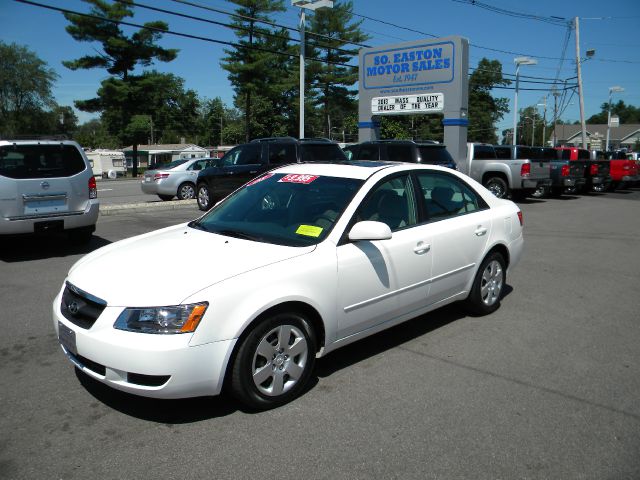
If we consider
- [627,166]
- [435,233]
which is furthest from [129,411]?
[627,166]

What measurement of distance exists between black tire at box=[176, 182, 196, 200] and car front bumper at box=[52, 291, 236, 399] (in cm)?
1463

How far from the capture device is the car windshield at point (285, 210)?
4.05m

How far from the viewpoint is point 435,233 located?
15.4 feet

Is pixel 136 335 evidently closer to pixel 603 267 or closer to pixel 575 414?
pixel 575 414

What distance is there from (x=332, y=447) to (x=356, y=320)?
1.11 m

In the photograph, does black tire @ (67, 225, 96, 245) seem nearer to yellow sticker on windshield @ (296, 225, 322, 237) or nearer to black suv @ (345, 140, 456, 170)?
yellow sticker on windshield @ (296, 225, 322, 237)

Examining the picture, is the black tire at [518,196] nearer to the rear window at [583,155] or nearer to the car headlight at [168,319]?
the rear window at [583,155]

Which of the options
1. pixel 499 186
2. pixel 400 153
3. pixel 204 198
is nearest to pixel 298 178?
pixel 400 153

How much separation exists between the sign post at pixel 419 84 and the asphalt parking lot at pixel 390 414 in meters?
15.4

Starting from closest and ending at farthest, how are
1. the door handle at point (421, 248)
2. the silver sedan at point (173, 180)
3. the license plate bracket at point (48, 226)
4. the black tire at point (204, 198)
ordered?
1. the door handle at point (421, 248)
2. the license plate bracket at point (48, 226)
3. the black tire at point (204, 198)
4. the silver sedan at point (173, 180)

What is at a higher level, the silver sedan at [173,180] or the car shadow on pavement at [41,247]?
the silver sedan at [173,180]

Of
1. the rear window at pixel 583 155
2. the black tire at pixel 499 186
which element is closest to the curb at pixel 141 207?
the black tire at pixel 499 186

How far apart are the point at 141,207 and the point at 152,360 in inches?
461

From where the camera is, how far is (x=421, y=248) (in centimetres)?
451
